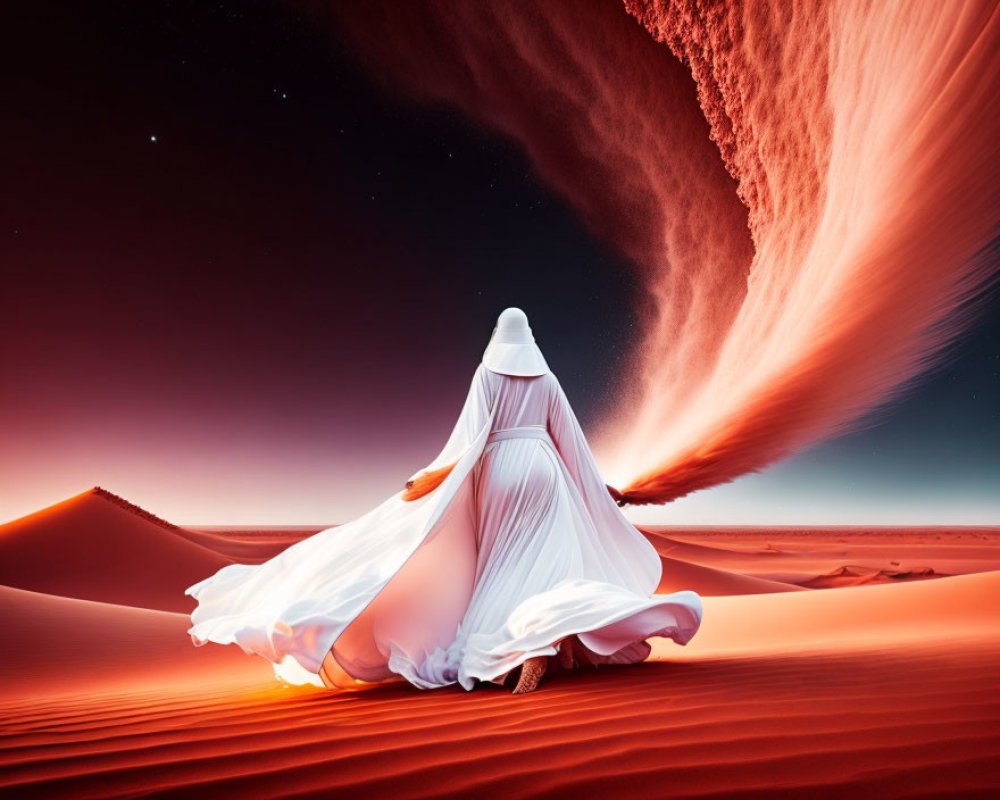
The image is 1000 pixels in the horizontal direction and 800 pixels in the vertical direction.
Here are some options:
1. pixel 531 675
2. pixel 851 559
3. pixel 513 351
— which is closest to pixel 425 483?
pixel 513 351

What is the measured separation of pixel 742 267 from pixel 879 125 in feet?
17.2

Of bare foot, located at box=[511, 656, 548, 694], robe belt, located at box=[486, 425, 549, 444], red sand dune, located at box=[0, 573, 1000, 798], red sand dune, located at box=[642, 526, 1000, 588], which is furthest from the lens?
red sand dune, located at box=[642, 526, 1000, 588]

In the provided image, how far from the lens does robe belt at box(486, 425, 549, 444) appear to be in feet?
14.6

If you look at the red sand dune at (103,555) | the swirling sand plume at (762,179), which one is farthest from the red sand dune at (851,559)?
the red sand dune at (103,555)

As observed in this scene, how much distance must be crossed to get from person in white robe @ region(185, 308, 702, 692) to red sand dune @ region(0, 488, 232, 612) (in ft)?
33.4

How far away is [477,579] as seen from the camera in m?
4.16

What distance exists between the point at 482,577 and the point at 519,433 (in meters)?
0.88

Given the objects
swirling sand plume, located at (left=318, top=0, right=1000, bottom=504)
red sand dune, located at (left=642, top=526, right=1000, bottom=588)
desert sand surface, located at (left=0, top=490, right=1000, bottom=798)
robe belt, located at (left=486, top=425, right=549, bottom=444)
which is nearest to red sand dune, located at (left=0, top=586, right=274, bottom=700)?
desert sand surface, located at (left=0, top=490, right=1000, bottom=798)

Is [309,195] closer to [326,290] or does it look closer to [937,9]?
[326,290]

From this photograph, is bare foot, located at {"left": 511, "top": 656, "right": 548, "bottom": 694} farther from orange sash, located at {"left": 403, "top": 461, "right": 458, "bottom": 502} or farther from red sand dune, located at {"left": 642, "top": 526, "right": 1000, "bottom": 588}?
red sand dune, located at {"left": 642, "top": 526, "right": 1000, "bottom": 588}

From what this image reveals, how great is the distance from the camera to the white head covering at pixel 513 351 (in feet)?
14.7

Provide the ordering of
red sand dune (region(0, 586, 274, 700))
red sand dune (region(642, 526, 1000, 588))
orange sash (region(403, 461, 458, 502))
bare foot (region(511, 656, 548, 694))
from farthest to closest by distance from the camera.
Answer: red sand dune (region(642, 526, 1000, 588)) < red sand dune (region(0, 586, 274, 700)) < orange sash (region(403, 461, 458, 502)) < bare foot (region(511, 656, 548, 694))

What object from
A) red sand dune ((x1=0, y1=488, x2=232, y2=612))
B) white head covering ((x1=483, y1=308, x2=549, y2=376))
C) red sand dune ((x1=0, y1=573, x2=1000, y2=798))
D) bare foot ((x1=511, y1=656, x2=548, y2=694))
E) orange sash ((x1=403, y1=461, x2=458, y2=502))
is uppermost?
red sand dune ((x1=0, y1=488, x2=232, y2=612))

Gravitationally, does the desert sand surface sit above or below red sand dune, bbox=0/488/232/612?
below
